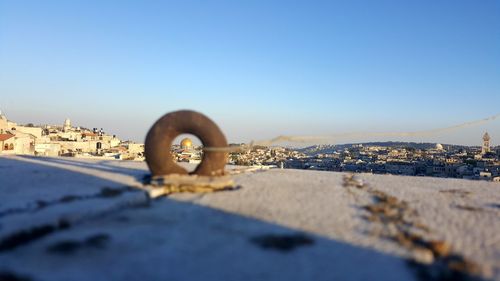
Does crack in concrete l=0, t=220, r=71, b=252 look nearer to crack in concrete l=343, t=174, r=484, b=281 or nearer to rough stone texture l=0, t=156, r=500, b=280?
rough stone texture l=0, t=156, r=500, b=280

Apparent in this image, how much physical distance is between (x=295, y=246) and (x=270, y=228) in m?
0.99

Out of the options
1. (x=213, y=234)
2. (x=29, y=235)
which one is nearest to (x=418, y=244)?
(x=213, y=234)

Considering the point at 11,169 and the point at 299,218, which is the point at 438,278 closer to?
the point at 299,218

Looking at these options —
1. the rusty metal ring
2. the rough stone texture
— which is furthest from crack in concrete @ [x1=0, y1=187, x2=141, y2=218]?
the rusty metal ring

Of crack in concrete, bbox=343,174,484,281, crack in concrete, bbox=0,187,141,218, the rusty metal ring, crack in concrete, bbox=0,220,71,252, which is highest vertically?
the rusty metal ring

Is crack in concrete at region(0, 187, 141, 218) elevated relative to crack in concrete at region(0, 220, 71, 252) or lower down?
elevated

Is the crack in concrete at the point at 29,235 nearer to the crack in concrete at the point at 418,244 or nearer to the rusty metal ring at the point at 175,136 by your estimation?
the rusty metal ring at the point at 175,136

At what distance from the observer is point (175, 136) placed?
36.8ft

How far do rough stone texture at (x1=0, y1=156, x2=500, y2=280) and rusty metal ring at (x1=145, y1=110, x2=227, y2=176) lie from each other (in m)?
0.93

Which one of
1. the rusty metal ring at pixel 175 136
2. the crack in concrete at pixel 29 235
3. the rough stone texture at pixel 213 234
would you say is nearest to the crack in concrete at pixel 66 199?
the rough stone texture at pixel 213 234

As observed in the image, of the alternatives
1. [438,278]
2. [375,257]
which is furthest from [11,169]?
[438,278]

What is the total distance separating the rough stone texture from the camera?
5086mm

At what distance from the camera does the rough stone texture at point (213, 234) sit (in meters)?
5.09

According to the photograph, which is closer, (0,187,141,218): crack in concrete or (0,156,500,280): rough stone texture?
(0,156,500,280): rough stone texture
